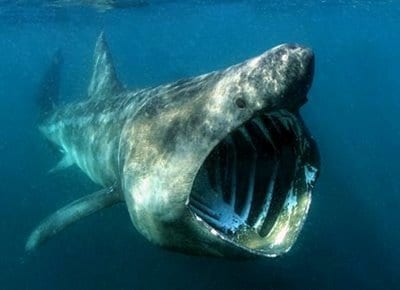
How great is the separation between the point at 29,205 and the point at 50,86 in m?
3.70

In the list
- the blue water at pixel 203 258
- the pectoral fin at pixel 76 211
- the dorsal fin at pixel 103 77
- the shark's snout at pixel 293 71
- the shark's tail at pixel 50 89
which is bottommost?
the blue water at pixel 203 258

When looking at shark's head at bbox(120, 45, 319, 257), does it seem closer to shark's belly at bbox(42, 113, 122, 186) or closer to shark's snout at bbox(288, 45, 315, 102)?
shark's snout at bbox(288, 45, 315, 102)

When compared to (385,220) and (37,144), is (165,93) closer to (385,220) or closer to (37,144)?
(385,220)

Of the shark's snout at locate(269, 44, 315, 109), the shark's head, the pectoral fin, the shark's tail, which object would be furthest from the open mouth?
the shark's tail

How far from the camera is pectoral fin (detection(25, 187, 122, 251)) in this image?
562 cm

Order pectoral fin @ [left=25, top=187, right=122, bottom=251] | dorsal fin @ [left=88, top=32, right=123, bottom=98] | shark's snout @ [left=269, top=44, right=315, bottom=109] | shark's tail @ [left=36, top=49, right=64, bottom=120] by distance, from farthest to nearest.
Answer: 1. shark's tail @ [left=36, top=49, right=64, bottom=120]
2. dorsal fin @ [left=88, top=32, right=123, bottom=98]
3. pectoral fin @ [left=25, top=187, right=122, bottom=251]
4. shark's snout @ [left=269, top=44, right=315, bottom=109]

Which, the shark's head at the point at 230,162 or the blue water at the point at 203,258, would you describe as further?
the blue water at the point at 203,258

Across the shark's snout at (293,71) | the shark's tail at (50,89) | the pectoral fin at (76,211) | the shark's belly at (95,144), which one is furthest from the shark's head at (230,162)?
the shark's tail at (50,89)

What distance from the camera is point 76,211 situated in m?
5.86

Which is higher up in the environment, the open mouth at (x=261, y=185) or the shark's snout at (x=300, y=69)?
the shark's snout at (x=300, y=69)

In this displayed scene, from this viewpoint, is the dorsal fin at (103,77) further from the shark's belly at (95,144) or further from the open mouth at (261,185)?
the open mouth at (261,185)

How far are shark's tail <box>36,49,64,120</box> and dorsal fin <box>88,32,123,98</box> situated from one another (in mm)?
3216

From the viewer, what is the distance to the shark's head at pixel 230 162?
3.76 m

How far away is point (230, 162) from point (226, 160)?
0.18ft
